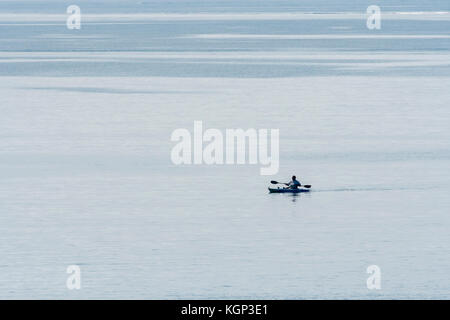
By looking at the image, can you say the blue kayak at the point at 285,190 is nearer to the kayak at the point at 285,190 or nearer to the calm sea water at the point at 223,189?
the kayak at the point at 285,190

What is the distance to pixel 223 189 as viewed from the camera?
42.6 meters

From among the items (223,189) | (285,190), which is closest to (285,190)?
(285,190)

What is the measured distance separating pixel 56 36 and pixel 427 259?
124853 mm

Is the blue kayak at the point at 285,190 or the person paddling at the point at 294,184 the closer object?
the blue kayak at the point at 285,190

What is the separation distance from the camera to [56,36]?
154m

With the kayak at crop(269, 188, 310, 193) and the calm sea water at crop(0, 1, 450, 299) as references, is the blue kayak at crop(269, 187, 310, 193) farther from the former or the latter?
the calm sea water at crop(0, 1, 450, 299)

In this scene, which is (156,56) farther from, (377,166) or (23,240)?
(23,240)

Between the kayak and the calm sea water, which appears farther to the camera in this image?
the kayak

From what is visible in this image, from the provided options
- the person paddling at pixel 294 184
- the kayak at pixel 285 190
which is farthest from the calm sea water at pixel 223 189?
the person paddling at pixel 294 184

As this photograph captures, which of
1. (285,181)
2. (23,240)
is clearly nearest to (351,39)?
(285,181)

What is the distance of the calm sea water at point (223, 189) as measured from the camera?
31438 millimetres

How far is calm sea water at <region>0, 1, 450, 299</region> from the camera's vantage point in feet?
103

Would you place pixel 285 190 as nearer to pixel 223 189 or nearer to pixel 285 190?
pixel 285 190


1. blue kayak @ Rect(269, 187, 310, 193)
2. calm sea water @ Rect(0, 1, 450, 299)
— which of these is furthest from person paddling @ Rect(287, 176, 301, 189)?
calm sea water @ Rect(0, 1, 450, 299)
